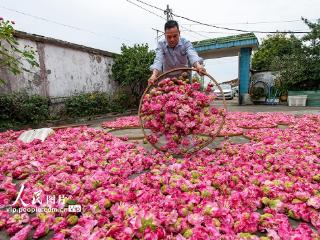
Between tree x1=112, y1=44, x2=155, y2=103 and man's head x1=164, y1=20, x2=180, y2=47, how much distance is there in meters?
7.79

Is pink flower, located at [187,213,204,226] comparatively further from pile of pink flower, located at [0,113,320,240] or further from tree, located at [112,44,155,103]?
tree, located at [112,44,155,103]

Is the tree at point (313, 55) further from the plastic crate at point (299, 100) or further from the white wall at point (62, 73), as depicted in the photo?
the white wall at point (62, 73)

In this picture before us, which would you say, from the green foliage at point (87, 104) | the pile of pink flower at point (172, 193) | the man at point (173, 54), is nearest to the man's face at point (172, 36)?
the man at point (173, 54)

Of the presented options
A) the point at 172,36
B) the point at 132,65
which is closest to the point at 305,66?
the point at 132,65

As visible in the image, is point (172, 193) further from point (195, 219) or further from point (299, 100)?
point (299, 100)

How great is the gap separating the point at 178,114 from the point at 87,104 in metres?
7.03

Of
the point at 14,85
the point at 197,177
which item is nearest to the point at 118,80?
the point at 14,85

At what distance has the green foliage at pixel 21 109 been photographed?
6.77 m

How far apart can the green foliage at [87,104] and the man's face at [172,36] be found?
606 centimetres

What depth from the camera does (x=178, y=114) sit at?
321 centimetres

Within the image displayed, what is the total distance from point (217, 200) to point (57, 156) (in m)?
2.15

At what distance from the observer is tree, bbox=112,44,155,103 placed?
38.6 feet

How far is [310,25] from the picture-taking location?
14.5m

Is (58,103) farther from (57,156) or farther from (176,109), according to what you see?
(176,109)
